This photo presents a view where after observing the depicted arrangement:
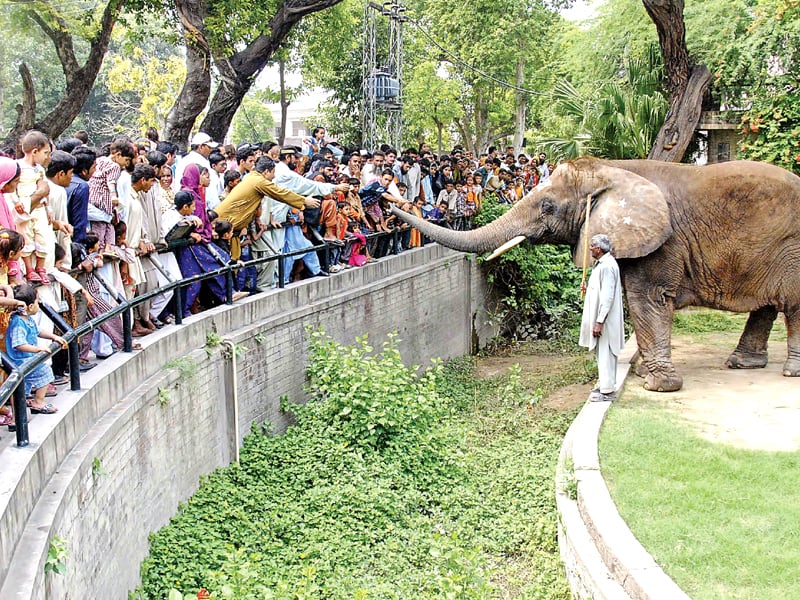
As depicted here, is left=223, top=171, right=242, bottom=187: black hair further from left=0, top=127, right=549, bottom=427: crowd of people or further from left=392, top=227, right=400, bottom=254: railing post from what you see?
left=392, top=227, right=400, bottom=254: railing post

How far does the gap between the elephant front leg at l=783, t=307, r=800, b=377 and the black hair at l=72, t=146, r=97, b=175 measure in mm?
8145

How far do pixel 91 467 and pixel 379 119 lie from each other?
77.0ft

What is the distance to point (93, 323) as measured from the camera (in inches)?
259

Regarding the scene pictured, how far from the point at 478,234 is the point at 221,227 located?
323 cm

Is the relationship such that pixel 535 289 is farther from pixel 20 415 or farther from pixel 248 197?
pixel 20 415

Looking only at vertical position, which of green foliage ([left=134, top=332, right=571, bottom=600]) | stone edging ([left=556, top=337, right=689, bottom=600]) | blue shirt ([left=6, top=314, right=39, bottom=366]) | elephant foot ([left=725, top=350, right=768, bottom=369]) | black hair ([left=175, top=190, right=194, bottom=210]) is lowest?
green foliage ([left=134, top=332, right=571, bottom=600])

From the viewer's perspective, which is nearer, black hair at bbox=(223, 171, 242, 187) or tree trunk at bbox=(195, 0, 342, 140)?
black hair at bbox=(223, 171, 242, 187)

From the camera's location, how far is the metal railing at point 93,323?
17.4ft

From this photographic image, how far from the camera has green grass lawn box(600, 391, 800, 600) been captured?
6195mm

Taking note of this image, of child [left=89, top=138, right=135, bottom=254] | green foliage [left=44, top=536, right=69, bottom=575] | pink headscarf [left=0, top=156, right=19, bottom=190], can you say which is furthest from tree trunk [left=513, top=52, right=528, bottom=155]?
green foliage [left=44, top=536, right=69, bottom=575]

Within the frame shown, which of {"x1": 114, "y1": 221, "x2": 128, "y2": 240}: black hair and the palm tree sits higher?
the palm tree

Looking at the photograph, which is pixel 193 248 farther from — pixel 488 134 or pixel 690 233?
pixel 488 134

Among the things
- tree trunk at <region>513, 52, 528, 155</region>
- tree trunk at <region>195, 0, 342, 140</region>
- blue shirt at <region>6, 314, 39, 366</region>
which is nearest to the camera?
blue shirt at <region>6, 314, 39, 366</region>

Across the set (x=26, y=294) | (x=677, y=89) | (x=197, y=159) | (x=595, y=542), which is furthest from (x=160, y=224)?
(x=677, y=89)
